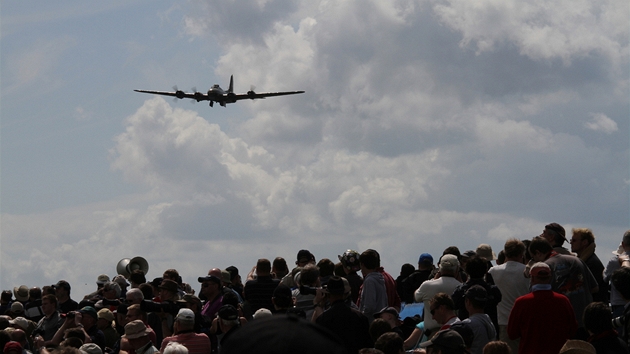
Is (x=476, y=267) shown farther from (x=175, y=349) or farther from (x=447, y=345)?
(x=175, y=349)

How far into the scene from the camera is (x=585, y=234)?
8.85 m

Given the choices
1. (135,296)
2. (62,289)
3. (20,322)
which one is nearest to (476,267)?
(135,296)

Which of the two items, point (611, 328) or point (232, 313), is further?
point (232, 313)

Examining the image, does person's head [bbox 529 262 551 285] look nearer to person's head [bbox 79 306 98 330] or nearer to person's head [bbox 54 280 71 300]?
person's head [bbox 79 306 98 330]

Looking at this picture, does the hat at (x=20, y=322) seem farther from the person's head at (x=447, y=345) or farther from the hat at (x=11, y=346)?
the person's head at (x=447, y=345)

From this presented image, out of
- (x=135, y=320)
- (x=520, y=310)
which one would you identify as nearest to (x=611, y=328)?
(x=520, y=310)

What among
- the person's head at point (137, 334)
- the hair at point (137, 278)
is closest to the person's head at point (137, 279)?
the hair at point (137, 278)

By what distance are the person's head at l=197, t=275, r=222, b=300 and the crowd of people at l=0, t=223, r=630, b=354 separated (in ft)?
0.05

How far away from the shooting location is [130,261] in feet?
48.5

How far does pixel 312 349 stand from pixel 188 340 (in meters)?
6.63

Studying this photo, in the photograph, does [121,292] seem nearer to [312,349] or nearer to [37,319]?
[37,319]

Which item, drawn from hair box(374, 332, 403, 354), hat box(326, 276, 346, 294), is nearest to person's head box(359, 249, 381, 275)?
hat box(326, 276, 346, 294)

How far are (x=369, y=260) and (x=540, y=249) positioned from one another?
75.2 inches

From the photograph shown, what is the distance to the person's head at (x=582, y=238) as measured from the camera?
886cm
